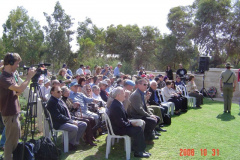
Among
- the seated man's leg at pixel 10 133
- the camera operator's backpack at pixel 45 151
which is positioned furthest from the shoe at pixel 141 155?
the seated man's leg at pixel 10 133

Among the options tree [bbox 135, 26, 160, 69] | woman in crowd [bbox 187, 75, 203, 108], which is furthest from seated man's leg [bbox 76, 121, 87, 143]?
tree [bbox 135, 26, 160, 69]

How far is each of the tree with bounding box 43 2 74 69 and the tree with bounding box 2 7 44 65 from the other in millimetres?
2326

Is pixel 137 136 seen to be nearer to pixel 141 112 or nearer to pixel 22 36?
pixel 141 112

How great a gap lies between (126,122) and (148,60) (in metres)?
25.1

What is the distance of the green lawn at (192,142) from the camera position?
4.18 m

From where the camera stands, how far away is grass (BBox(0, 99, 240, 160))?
4.16 meters

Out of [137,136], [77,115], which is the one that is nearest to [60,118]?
[77,115]

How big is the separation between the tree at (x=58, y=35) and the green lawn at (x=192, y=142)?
22099mm

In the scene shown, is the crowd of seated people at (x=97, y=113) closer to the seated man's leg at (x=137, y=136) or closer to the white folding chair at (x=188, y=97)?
the seated man's leg at (x=137, y=136)

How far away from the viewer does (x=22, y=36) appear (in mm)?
28109

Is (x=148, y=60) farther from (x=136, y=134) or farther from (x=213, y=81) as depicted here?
(x=136, y=134)

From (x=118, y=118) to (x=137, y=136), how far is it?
1.58ft

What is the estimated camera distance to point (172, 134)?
5488mm

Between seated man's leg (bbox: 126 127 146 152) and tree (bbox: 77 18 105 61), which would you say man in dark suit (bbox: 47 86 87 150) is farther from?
tree (bbox: 77 18 105 61)
